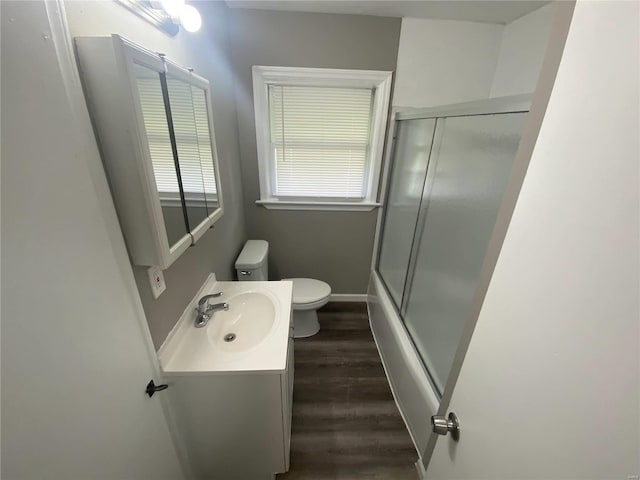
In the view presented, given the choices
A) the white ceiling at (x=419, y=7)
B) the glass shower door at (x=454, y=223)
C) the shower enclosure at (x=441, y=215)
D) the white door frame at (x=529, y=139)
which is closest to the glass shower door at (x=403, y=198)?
the shower enclosure at (x=441, y=215)

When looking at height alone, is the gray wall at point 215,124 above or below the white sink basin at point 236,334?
above

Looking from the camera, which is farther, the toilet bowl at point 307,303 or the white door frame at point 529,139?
the toilet bowl at point 307,303

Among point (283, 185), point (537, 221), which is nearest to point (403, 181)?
point (283, 185)

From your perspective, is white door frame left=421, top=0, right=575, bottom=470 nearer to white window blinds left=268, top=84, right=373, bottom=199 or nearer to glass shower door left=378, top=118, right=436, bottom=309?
glass shower door left=378, top=118, right=436, bottom=309

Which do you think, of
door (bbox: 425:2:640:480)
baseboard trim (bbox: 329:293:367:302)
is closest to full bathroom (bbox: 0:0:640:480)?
door (bbox: 425:2:640:480)

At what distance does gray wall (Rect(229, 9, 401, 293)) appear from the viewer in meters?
1.72

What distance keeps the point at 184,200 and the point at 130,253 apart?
325 mm

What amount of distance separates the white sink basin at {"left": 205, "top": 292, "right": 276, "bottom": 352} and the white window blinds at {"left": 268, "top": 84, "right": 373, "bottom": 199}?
112cm

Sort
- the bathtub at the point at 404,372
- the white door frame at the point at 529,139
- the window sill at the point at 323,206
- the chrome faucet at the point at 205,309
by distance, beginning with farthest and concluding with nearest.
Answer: the window sill at the point at 323,206 → the bathtub at the point at 404,372 → the chrome faucet at the point at 205,309 → the white door frame at the point at 529,139

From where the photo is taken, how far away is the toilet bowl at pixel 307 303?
1965 mm

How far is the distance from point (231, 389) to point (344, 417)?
94 centimetres

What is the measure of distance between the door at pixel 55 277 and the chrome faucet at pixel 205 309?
1.42ft

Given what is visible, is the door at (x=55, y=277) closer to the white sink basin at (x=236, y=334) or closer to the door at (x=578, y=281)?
the white sink basin at (x=236, y=334)

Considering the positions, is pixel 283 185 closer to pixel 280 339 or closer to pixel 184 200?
pixel 184 200
